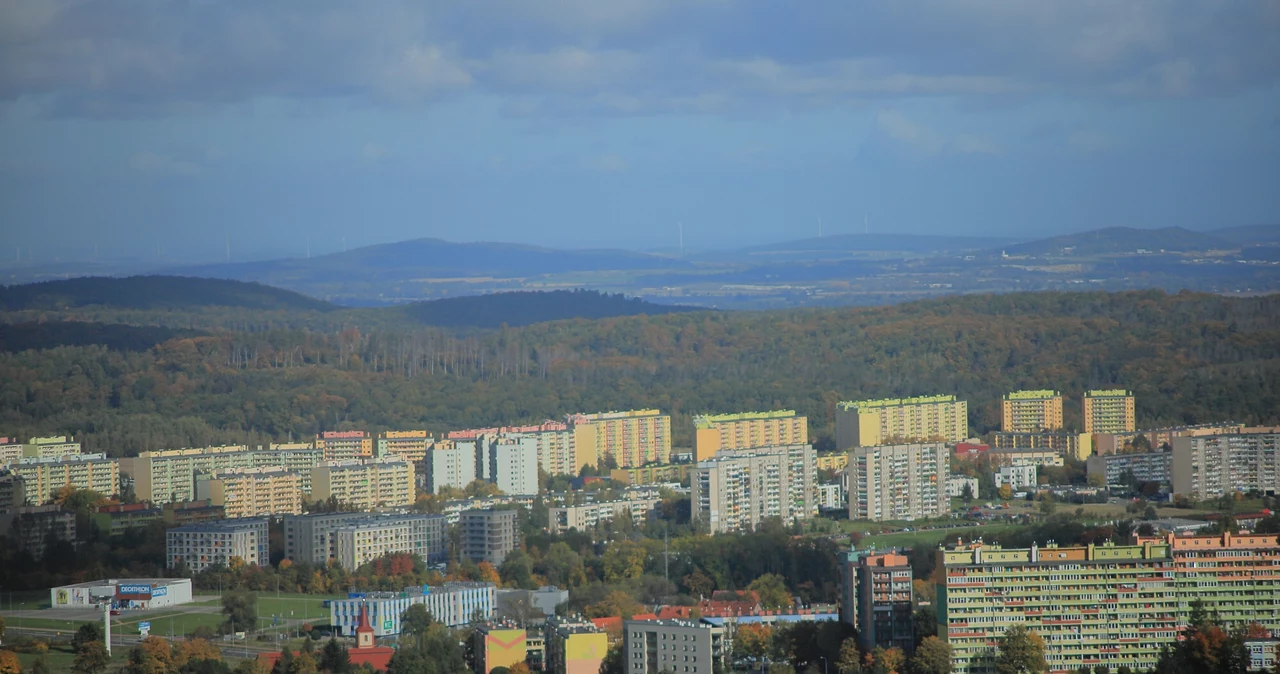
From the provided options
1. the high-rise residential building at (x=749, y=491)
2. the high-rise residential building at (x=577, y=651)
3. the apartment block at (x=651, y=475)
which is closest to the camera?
the high-rise residential building at (x=577, y=651)

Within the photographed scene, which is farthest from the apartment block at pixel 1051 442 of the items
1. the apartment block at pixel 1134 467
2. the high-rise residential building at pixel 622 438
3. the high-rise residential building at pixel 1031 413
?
the high-rise residential building at pixel 622 438

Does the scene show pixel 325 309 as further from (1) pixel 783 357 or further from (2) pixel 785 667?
(2) pixel 785 667

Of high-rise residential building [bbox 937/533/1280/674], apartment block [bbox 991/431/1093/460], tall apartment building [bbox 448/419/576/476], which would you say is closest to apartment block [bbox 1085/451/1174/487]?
apartment block [bbox 991/431/1093/460]

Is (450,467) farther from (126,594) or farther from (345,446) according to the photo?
(126,594)

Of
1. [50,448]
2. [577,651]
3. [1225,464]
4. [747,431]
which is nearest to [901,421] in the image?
[747,431]

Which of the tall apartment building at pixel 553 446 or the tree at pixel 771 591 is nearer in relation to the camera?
the tree at pixel 771 591

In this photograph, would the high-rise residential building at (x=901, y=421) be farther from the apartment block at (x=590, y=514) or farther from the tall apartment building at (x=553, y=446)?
the apartment block at (x=590, y=514)
